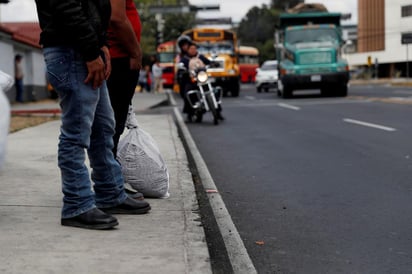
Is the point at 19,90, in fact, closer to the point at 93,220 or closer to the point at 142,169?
the point at 142,169

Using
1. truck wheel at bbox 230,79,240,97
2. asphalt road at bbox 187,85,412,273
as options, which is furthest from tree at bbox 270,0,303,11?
asphalt road at bbox 187,85,412,273

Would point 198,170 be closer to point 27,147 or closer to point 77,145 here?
point 27,147

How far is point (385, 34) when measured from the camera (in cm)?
8469

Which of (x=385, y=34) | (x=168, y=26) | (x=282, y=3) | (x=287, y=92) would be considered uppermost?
(x=282, y=3)

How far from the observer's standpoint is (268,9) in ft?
443

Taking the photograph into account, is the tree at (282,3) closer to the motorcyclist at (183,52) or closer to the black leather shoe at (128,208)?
the motorcyclist at (183,52)

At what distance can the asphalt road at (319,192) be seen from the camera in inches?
181

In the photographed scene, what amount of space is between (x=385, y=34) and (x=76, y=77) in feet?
274

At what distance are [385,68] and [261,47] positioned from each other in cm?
3256

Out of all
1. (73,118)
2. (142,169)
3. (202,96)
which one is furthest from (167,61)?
(73,118)

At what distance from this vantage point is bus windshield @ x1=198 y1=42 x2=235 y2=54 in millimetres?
Answer: 32438

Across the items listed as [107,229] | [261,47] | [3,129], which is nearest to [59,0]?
[3,129]

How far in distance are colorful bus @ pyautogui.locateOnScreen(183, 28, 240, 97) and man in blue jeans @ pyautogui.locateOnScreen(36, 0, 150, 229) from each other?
26.7m

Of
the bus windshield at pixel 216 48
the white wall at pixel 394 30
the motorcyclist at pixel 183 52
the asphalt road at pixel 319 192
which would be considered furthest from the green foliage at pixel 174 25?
the asphalt road at pixel 319 192
